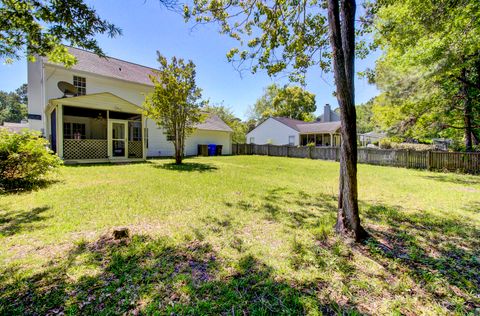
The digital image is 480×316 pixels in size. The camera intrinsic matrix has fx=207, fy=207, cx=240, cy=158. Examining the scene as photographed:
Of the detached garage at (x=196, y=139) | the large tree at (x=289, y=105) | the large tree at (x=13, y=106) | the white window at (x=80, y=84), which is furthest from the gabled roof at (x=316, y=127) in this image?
the large tree at (x=13, y=106)

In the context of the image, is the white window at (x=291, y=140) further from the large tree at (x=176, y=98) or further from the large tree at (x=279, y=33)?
the large tree at (x=279, y=33)

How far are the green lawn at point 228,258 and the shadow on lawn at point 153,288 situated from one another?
0.01m

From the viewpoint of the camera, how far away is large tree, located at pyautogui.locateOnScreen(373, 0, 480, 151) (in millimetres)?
5836

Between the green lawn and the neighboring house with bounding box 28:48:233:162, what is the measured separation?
7.04 meters

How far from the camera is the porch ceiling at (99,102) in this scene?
33.6ft

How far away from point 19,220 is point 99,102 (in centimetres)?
921

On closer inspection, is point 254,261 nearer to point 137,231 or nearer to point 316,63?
point 137,231

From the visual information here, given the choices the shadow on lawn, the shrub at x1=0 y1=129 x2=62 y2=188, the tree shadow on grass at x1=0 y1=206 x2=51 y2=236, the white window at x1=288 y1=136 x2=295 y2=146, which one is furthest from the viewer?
the white window at x1=288 y1=136 x2=295 y2=146

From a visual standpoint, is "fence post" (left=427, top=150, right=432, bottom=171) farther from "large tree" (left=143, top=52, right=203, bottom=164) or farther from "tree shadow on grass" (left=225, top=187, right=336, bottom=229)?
"large tree" (left=143, top=52, right=203, bottom=164)

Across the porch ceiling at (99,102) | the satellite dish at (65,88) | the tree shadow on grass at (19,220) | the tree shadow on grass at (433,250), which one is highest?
the satellite dish at (65,88)

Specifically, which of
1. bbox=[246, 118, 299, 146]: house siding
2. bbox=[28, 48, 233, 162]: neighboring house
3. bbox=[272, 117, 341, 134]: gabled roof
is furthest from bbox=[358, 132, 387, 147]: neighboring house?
bbox=[28, 48, 233, 162]: neighboring house

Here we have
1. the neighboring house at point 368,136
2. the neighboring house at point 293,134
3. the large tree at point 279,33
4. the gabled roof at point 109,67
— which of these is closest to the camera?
the large tree at point 279,33

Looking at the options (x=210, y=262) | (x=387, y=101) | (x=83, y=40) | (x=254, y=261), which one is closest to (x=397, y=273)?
(x=254, y=261)

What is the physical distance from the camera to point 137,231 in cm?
331
